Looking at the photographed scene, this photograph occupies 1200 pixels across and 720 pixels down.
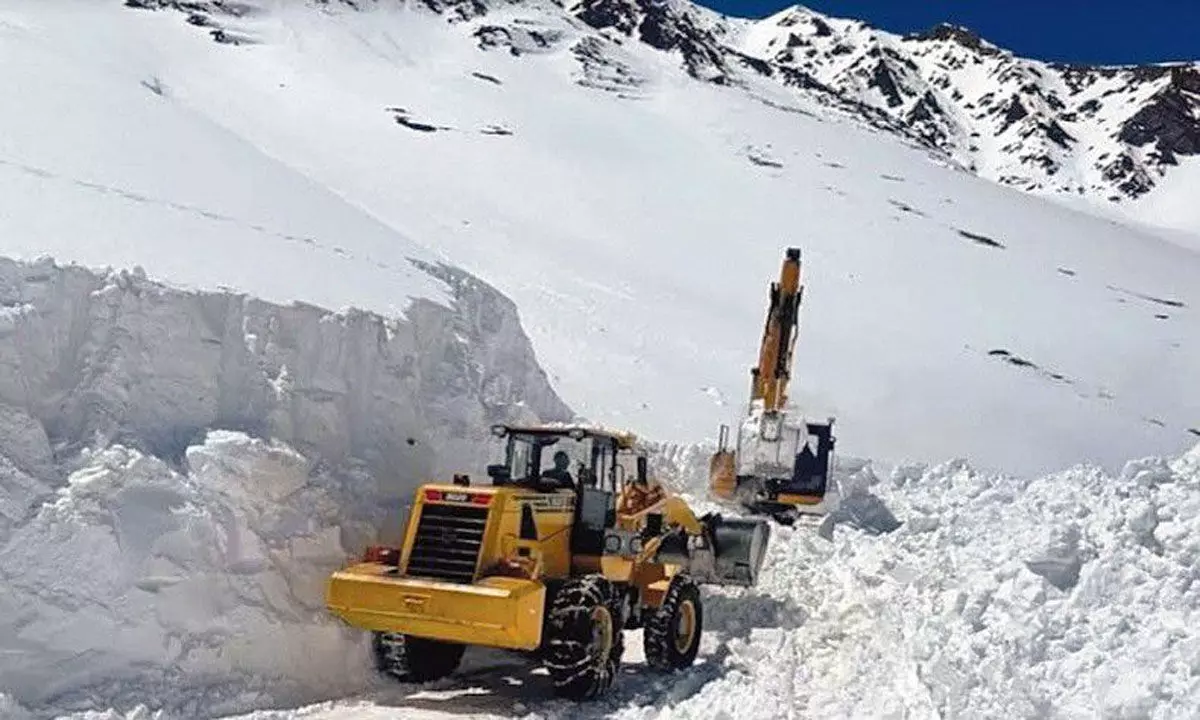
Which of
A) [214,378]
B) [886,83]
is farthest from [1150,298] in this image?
[886,83]

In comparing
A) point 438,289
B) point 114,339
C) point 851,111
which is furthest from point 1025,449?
point 851,111

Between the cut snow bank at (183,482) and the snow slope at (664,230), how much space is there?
0.88 meters

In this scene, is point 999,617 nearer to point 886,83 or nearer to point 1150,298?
point 1150,298

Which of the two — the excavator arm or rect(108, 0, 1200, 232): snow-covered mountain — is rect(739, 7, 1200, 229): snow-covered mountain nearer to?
rect(108, 0, 1200, 232): snow-covered mountain

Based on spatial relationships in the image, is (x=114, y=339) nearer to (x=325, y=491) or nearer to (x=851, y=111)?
(x=325, y=491)

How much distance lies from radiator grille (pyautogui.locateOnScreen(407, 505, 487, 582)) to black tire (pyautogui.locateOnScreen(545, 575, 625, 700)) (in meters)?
0.78

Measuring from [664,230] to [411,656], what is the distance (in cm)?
3611

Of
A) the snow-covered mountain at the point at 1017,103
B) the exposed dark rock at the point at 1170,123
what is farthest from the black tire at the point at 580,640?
the exposed dark rock at the point at 1170,123

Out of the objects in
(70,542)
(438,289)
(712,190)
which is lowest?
(70,542)

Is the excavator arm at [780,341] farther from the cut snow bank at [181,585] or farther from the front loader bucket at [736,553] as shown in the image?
the cut snow bank at [181,585]

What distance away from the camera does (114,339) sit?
10.0 m

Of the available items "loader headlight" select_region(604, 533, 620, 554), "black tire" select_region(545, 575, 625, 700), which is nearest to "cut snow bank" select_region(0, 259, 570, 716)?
"black tire" select_region(545, 575, 625, 700)

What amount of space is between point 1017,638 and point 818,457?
1113cm

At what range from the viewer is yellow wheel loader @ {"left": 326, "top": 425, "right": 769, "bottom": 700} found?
9508mm
